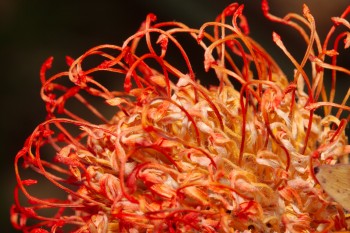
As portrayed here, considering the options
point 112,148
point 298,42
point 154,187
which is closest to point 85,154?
point 112,148

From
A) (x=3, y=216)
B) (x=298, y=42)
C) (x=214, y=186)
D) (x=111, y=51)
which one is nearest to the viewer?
(x=214, y=186)

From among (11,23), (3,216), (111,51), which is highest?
(11,23)

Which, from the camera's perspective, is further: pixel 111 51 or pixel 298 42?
pixel 111 51

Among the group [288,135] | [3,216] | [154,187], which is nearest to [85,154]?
[154,187]

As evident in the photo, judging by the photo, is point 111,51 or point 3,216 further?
point 111,51

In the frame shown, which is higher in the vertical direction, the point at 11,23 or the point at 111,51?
the point at 11,23

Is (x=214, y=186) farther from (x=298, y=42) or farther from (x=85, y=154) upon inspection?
(x=298, y=42)

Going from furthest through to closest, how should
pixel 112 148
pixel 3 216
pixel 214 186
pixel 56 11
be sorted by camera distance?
pixel 56 11, pixel 3 216, pixel 112 148, pixel 214 186

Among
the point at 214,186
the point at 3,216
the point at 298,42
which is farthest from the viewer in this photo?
the point at 3,216

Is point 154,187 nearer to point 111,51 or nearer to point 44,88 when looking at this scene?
point 44,88
